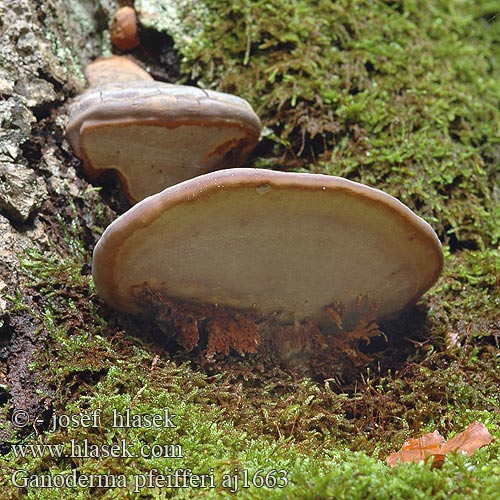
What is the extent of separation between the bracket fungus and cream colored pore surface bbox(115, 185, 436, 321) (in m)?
0.75

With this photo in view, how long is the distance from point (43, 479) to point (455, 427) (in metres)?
1.47

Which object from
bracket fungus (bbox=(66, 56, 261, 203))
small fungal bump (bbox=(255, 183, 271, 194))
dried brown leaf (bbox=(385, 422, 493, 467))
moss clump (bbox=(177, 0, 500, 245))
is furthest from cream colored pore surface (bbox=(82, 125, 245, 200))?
dried brown leaf (bbox=(385, 422, 493, 467))

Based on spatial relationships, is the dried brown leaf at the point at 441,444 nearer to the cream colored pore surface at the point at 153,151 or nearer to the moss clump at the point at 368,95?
the moss clump at the point at 368,95

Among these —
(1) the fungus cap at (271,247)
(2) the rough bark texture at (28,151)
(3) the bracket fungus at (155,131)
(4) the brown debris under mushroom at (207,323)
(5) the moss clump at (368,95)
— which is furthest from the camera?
(5) the moss clump at (368,95)

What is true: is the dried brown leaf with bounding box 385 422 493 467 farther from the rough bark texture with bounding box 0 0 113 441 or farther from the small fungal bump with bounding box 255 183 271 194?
the rough bark texture with bounding box 0 0 113 441

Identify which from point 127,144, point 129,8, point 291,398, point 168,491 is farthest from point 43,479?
point 129,8

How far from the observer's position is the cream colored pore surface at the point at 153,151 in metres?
2.81

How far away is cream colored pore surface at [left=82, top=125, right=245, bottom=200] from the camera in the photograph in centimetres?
281

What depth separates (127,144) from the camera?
9.43ft

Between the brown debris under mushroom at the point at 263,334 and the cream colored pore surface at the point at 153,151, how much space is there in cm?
78

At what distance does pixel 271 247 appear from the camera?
7.48 ft

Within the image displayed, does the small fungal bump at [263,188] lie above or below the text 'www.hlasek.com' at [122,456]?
above

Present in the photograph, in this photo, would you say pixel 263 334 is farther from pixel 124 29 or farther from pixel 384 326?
pixel 124 29

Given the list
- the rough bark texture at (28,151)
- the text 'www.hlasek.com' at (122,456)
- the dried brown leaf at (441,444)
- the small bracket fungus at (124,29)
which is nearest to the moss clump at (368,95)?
the small bracket fungus at (124,29)
